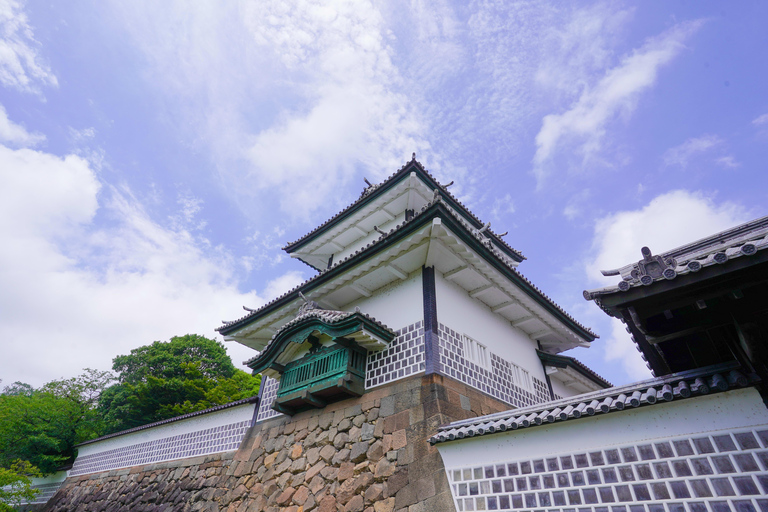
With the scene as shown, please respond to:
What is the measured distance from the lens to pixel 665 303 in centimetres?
338

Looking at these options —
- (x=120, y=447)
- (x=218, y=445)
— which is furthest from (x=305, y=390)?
(x=120, y=447)

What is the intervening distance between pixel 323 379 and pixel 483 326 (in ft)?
11.7

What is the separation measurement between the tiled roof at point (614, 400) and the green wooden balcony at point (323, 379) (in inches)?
84.3

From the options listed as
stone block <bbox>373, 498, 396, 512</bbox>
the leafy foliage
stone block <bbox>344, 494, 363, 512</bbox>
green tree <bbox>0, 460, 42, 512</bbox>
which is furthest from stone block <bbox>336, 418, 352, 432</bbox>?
the leafy foliage

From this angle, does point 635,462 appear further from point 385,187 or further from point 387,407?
point 385,187

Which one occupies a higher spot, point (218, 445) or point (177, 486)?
point (218, 445)

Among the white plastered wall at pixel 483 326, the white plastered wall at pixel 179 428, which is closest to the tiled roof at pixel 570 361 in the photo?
the white plastered wall at pixel 483 326

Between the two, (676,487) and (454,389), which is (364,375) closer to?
(454,389)

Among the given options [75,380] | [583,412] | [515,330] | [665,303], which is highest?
[75,380]

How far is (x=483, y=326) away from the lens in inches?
341

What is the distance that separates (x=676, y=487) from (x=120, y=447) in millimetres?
15447

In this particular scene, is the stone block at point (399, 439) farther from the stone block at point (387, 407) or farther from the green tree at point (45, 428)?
the green tree at point (45, 428)

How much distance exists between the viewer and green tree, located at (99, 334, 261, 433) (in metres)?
20.4

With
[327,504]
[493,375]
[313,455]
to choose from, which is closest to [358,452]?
[327,504]
